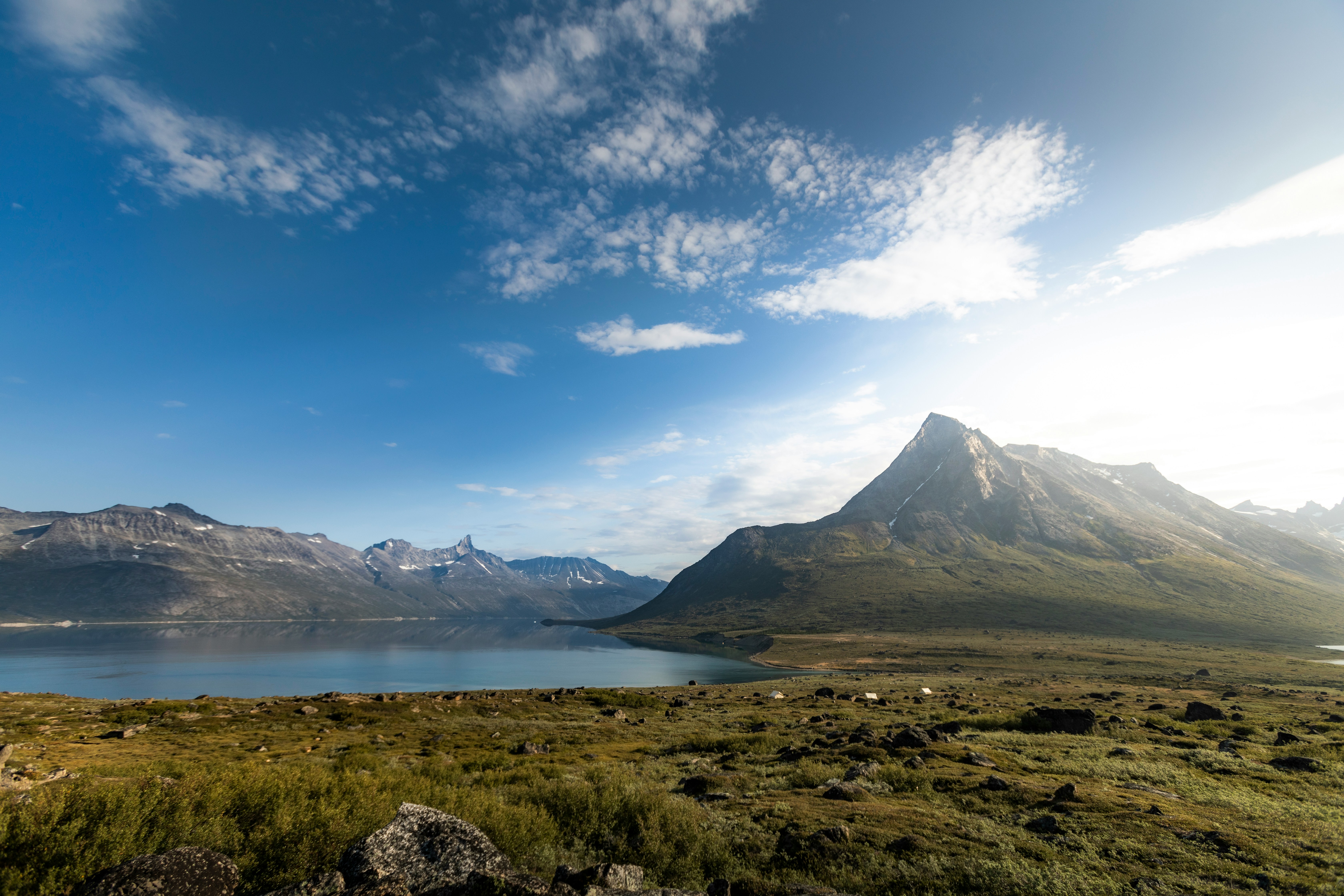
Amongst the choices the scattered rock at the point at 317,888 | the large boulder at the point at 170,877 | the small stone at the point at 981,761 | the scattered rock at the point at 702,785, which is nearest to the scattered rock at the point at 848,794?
the scattered rock at the point at 702,785

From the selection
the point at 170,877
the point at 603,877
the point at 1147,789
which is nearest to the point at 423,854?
the point at 603,877

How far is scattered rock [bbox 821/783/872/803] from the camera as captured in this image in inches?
745

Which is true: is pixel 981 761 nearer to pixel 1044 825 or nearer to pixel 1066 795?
pixel 1066 795

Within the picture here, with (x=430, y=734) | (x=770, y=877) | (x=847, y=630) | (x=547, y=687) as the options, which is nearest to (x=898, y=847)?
(x=770, y=877)

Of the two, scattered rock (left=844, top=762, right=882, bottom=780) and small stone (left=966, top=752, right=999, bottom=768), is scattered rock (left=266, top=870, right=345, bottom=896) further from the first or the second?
small stone (left=966, top=752, right=999, bottom=768)

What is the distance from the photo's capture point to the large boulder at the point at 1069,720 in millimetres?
34562

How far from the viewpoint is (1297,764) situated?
2355 cm

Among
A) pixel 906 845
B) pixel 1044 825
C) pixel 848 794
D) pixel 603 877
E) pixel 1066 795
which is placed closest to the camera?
pixel 603 877

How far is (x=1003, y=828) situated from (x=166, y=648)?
249 m

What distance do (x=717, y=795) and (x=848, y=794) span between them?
15.4 ft

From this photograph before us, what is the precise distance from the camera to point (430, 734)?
119 ft

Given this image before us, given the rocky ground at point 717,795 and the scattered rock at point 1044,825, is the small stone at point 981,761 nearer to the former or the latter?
the rocky ground at point 717,795

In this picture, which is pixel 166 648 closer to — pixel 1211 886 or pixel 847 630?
pixel 847 630

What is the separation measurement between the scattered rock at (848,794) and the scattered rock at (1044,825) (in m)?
4.80
